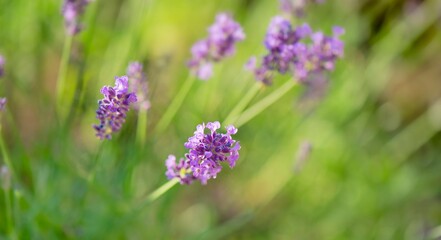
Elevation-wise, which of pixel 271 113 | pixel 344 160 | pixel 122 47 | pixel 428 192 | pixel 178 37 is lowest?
pixel 428 192

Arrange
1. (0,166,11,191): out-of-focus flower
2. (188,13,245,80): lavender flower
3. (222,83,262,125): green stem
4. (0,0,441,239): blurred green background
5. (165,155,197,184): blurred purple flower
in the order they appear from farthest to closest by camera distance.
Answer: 1. (0,0,441,239): blurred green background
2. (222,83,262,125): green stem
3. (188,13,245,80): lavender flower
4. (0,166,11,191): out-of-focus flower
5. (165,155,197,184): blurred purple flower

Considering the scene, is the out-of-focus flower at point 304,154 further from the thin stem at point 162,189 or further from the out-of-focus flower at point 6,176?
the out-of-focus flower at point 6,176

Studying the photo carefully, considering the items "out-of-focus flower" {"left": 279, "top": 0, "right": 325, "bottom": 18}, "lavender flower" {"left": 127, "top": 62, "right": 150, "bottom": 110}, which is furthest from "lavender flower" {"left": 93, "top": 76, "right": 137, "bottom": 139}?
"out-of-focus flower" {"left": 279, "top": 0, "right": 325, "bottom": 18}

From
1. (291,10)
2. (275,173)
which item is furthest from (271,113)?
(291,10)

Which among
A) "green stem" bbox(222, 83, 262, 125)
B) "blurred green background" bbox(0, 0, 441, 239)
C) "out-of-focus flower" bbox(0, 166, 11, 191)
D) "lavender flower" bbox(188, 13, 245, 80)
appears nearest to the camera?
"out-of-focus flower" bbox(0, 166, 11, 191)

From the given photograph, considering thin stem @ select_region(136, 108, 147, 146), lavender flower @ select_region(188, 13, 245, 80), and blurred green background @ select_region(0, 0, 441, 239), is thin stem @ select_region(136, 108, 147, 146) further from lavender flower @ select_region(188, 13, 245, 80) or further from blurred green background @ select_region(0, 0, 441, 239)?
lavender flower @ select_region(188, 13, 245, 80)

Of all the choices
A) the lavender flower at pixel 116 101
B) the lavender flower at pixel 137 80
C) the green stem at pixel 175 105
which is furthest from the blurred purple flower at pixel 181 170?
the green stem at pixel 175 105

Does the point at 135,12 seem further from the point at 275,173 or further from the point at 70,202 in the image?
the point at 275,173
